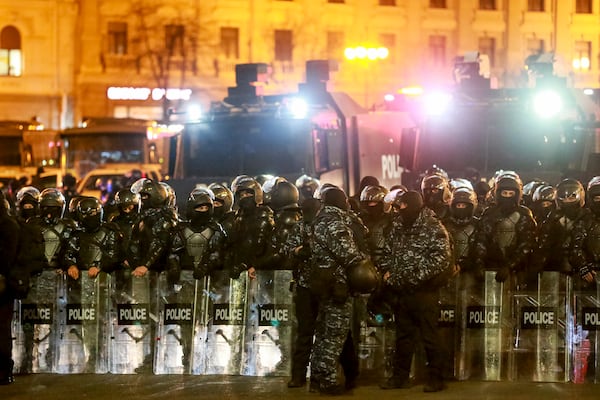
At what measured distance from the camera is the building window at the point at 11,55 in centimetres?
4834

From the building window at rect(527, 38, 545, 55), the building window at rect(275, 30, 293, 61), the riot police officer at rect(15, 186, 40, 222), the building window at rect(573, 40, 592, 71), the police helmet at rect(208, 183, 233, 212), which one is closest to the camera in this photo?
the police helmet at rect(208, 183, 233, 212)

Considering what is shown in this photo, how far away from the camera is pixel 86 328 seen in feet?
34.9

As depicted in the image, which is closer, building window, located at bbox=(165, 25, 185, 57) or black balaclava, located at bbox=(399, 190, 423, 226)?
black balaclava, located at bbox=(399, 190, 423, 226)

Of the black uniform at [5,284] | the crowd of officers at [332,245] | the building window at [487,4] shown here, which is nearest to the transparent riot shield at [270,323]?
the crowd of officers at [332,245]

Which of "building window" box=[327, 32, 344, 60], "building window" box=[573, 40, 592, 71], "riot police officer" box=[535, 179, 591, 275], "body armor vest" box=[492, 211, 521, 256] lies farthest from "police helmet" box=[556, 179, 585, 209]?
"building window" box=[573, 40, 592, 71]

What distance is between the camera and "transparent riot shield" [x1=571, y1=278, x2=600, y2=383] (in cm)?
995

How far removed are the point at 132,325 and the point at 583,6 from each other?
1980 inches

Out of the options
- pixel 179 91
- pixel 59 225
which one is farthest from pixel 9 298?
pixel 179 91

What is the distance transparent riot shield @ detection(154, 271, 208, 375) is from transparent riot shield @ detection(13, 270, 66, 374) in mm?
1083

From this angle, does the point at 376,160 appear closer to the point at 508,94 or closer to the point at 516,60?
the point at 508,94

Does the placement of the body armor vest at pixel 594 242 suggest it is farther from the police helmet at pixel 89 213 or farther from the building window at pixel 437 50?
the building window at pixel 437 50

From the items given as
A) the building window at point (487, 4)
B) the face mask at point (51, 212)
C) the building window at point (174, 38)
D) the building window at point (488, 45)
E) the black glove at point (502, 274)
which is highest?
the building window at point (487, 4)

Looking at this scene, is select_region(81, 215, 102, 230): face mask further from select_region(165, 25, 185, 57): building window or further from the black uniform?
select_region(165, 25, 185, 57): building window

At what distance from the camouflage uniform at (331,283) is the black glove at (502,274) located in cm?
149
